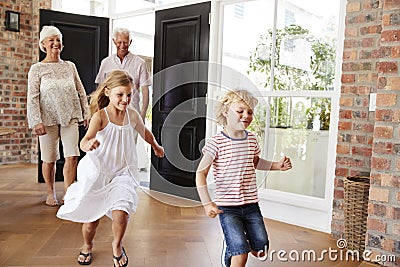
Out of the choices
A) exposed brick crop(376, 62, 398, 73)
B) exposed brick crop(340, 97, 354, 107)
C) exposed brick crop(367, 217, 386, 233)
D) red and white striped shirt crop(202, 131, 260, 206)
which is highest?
exposed brick crop(376, 62, 398, 73)

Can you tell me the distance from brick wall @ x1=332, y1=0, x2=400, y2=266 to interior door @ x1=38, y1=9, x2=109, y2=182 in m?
2.76

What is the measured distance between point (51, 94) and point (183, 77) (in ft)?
3.68

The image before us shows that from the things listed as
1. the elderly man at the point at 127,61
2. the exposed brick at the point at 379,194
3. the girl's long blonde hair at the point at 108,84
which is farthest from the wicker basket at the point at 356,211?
the elderly man at the point at 127,61

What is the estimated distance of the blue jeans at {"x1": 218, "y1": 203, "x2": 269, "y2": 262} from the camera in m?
1.76

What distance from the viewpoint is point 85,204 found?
211cm

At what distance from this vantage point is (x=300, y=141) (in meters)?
3.24

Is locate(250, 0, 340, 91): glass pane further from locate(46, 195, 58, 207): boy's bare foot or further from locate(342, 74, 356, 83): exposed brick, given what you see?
locate(46, 195, 58, 207): boy's bare foot

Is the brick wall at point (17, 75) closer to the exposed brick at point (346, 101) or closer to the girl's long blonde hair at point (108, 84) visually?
the girl's long blonde hair at point (108, 84)

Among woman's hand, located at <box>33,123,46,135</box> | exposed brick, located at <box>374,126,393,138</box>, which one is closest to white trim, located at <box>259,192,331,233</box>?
exposed brick, located at <box>374,126,393,138</box>

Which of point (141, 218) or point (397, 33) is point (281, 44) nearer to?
point (397, 33)

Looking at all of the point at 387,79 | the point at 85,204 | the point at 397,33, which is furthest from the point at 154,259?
the point at 397,33

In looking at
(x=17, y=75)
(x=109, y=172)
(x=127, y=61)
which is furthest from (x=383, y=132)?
(x=17, y=75)

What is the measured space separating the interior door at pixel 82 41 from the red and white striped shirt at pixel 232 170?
2.85 meters

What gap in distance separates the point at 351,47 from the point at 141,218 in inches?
78.3
